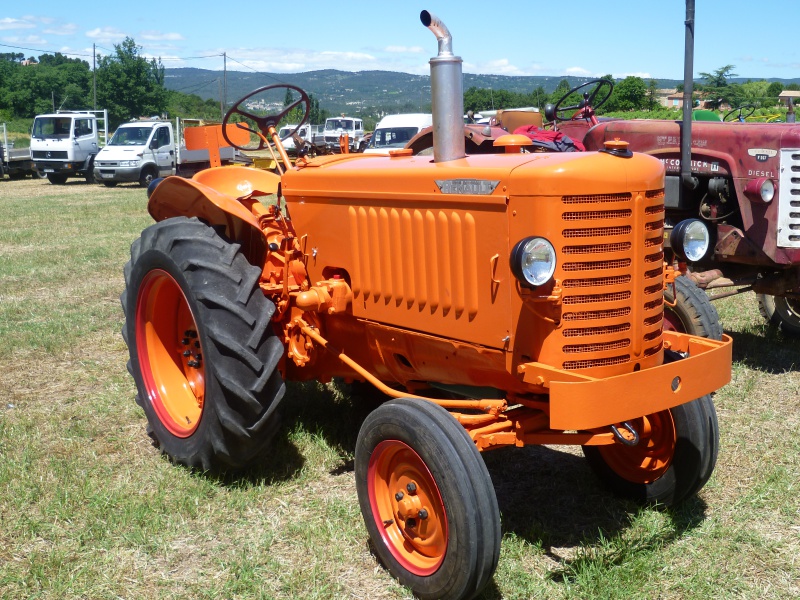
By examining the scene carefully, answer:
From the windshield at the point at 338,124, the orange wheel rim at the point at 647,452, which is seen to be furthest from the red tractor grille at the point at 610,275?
the windshield at the point at 338,124

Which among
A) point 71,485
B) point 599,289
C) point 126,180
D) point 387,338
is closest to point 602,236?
point 599,289

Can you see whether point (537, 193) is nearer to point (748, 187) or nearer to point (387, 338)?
point (387, 338)

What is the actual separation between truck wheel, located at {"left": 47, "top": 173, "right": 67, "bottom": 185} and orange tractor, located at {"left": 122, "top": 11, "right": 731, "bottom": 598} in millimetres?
21566

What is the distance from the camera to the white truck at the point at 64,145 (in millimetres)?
23641

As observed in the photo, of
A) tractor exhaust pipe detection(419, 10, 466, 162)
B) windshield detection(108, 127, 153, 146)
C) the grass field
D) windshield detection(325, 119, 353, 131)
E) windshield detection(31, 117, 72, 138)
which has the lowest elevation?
the grass field

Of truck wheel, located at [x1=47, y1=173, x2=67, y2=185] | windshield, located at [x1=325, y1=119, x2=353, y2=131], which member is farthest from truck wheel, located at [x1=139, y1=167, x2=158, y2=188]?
windshield, located at [x1=325, y1=119, x2=353, y2=131]

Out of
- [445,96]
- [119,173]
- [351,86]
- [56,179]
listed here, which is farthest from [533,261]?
[351,86]

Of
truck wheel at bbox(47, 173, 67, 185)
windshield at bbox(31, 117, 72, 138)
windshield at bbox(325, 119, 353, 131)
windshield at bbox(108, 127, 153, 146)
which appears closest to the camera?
windshield at bbox(108, 127, 153, 146)

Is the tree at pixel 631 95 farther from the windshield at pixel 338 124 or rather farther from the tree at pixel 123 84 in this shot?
the tree at pixel 123 84

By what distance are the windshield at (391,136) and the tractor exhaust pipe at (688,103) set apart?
18978 millimetres

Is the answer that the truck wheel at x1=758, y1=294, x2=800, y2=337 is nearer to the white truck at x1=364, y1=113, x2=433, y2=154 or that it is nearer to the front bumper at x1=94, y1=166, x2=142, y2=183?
the white truck at x1=364, y1=113, x2=433, y2=154

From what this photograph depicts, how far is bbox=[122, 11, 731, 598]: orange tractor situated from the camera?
2.90 m

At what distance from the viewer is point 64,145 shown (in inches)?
930

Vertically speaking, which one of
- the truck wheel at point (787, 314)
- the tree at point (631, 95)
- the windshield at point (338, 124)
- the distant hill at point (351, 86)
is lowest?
the truck wheel at point (787, 314)
